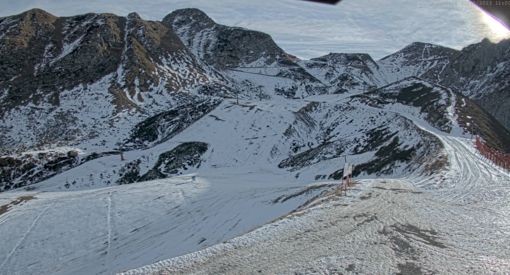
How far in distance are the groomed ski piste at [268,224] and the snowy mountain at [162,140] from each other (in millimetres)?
202

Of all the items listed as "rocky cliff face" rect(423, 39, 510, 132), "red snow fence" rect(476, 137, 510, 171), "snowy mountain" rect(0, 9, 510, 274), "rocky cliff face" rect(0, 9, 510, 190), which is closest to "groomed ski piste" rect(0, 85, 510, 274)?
"snowy mountain" rect(0, 9, 510, 274)

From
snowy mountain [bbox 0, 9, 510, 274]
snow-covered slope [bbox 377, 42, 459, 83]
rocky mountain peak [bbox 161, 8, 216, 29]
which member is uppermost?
rocky mountain peak [bbox 161, 8, 216, 29]

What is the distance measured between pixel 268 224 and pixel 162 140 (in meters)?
52.9

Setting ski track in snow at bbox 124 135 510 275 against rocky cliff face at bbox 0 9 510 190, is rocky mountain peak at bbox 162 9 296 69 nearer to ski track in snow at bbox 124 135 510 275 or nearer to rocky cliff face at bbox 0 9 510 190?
rocky cliff face at bbox 0 9 510 190

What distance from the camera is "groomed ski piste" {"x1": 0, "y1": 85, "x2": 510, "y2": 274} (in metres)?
6.27

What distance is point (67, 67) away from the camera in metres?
81.7

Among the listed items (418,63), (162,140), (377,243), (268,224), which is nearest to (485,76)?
(418,63)

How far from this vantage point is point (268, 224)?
905cm

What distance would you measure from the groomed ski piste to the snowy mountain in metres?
0.20

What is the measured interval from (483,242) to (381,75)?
7396 inches

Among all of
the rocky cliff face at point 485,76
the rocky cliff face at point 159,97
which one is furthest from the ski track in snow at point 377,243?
the rocky cliff face at point 485,76

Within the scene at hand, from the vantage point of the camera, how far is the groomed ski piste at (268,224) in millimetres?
6270

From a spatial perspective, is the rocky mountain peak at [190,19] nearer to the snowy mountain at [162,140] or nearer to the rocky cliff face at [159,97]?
the rocky cliff face at [159,97]

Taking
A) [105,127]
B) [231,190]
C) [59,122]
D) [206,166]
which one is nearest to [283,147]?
[206,166]
